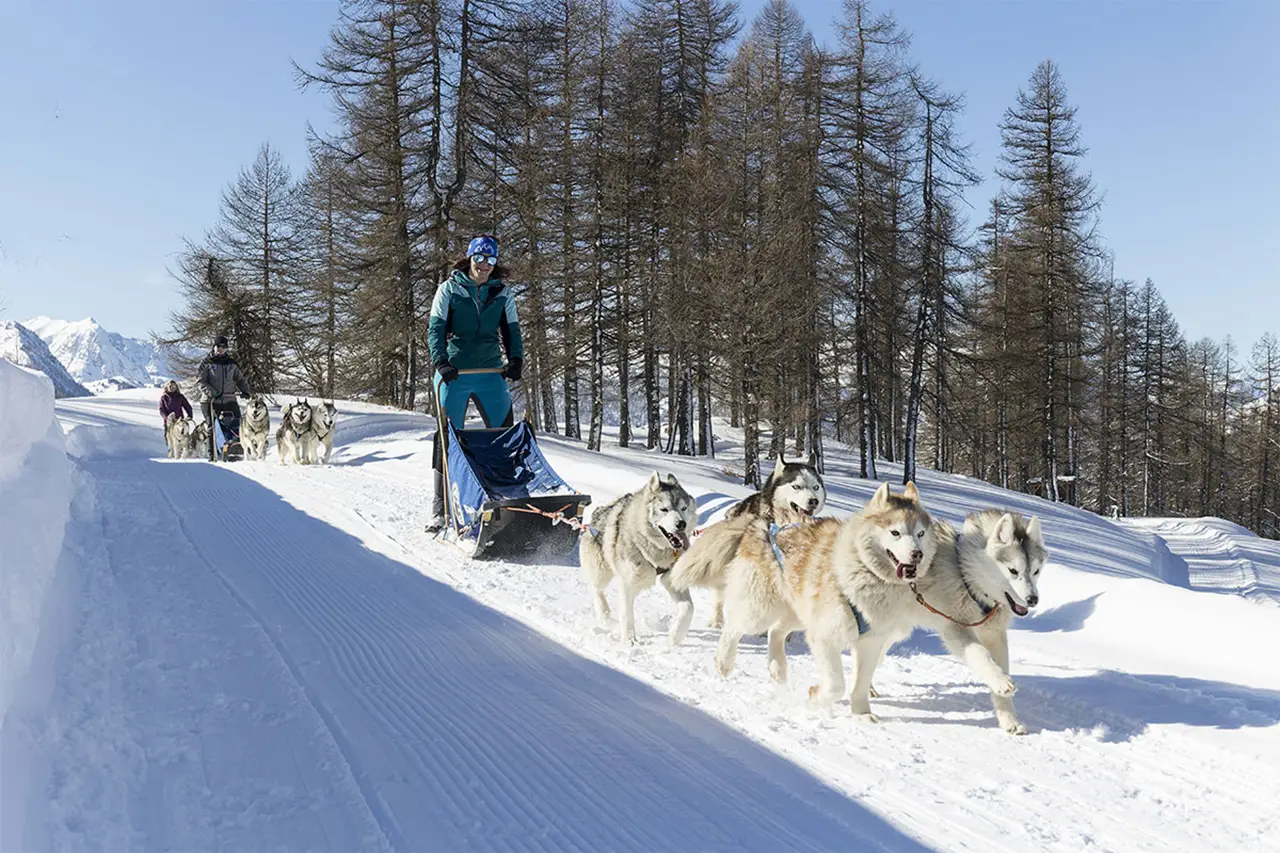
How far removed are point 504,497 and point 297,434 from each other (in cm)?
803

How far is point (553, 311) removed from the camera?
19.2m

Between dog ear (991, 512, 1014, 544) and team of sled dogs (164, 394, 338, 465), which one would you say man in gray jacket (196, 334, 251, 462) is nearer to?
team of sled dogs (164, 394, 338, 465)

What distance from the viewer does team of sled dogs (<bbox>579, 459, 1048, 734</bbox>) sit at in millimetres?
3820

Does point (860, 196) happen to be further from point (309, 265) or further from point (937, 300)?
→ point (309, 265)

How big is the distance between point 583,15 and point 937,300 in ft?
37.3

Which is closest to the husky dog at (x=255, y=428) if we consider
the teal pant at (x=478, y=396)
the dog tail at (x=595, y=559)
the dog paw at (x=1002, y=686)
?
the teal pant at (x=478, y=396)

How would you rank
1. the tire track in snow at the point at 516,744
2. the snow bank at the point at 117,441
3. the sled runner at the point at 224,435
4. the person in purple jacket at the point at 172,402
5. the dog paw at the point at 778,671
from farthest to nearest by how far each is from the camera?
the person in purple jacket at the point at 172,402 → the snow bank at the point at 117,441 → the sled runner at the point at 224,435 → the dog paw at the point at 778,671 → the tire track in snow at the point at 516,744

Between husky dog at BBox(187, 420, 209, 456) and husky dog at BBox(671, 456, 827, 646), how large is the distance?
552 inches

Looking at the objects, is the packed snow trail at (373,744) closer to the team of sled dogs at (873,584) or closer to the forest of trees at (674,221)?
the team of sled dogs at (873,584)

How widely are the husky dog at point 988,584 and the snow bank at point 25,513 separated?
11.1 feet

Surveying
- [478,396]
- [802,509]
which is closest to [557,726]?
[802,509]

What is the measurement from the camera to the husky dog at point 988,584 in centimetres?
380

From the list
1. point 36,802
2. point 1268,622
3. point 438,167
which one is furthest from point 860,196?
point 36,802

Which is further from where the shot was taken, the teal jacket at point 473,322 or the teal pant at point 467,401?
the teal pant at point 467,401
